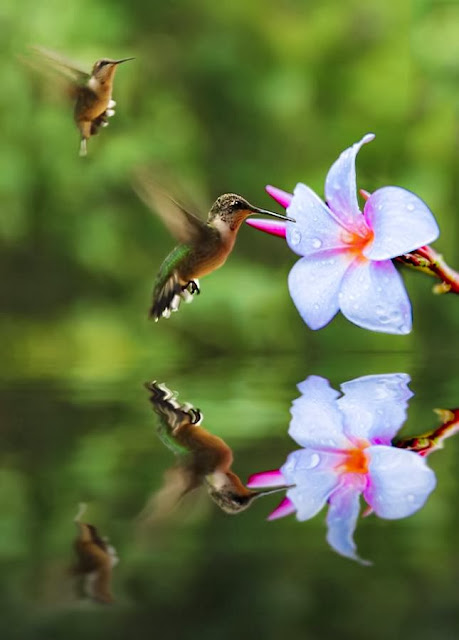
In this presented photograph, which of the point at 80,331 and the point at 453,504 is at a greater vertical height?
the point at 80,331

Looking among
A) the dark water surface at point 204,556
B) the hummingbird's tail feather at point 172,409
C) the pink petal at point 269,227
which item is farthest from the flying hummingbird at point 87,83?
the dark water surface at point 204,556

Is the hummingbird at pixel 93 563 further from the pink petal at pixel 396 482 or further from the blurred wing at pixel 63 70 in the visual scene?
the blurred wing at pixel 63 70

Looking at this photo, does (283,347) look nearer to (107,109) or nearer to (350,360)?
(350,360)

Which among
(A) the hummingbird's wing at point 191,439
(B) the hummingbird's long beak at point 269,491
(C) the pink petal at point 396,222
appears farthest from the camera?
(C) the pink petal at point 396,222

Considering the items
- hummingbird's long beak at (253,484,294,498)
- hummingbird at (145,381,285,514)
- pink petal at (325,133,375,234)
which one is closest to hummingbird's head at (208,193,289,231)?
pink petal at (325,133,375,234)

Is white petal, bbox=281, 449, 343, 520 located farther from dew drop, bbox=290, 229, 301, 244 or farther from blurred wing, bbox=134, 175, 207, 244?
blurred wing, bbox=134, 175, 207, 244

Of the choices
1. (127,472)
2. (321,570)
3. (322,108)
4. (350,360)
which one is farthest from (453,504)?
(322,108)

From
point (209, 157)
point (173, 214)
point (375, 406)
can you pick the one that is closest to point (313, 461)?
point (375, 406)
